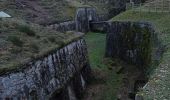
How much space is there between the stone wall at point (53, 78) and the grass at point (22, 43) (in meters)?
0.38

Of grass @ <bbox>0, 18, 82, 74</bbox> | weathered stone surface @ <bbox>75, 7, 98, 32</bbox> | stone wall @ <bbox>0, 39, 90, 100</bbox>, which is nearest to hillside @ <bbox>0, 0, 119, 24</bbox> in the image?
weathered stone surface @ <bbox>75, 7, 98, 32</bbox>

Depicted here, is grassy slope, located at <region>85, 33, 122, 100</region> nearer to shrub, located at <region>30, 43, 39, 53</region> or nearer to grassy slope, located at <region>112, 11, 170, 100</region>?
grassy slope, located at <region>112, 11, 170, 100</region>

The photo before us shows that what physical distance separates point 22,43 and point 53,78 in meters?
2.79

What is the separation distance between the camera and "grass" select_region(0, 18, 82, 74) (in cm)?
2033

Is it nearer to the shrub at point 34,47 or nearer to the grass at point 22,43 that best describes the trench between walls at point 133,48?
the grass at point 22,43

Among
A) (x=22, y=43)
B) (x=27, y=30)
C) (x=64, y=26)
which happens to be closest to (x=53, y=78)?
(x=22, y=43)

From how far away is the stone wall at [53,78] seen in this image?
62.2ft

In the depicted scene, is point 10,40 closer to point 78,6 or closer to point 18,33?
point 18,33

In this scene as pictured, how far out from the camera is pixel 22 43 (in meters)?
23.5

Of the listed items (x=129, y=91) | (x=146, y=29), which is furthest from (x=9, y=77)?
(x=146, y=29)

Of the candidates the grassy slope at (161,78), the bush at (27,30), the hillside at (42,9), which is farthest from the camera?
the hillside at (42,9)

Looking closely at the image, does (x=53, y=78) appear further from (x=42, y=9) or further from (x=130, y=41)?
(x=42, y=9)

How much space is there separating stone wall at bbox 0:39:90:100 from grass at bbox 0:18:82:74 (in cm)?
38

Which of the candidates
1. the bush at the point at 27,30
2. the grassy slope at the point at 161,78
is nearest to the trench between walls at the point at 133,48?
the grassy slope at the point at 161,78
